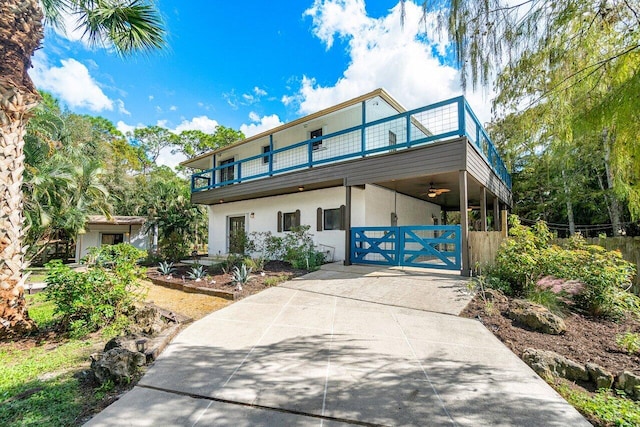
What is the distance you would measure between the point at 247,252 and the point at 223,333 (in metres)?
8.45

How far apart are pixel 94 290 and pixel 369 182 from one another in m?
7.00

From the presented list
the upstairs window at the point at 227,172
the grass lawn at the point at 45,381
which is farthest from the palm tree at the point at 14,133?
the upstairs window at the point at 227,172

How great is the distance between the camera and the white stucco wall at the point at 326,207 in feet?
33.4

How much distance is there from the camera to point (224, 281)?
7633mm

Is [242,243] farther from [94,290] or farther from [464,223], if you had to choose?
[464,223]

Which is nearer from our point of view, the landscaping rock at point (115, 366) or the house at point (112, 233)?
the landscaping rock at point (115, 366)

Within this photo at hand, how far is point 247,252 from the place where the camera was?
12.3 metres

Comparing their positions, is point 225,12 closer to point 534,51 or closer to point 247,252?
point 247,252

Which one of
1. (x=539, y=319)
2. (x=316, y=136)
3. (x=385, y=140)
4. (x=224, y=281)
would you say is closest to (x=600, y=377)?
(x=539, y=319)

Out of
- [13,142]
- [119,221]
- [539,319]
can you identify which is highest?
[13,142]

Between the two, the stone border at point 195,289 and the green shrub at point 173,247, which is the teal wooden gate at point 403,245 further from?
the green shrub at point 173,247

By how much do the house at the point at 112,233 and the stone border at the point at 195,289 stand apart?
1056 cm

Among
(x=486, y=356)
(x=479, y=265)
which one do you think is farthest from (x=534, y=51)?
(x=479, y=265)

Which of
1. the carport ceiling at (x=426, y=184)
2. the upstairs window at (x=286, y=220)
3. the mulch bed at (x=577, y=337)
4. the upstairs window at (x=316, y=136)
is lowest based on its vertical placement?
the mulch bed at (x=577, y=337)
